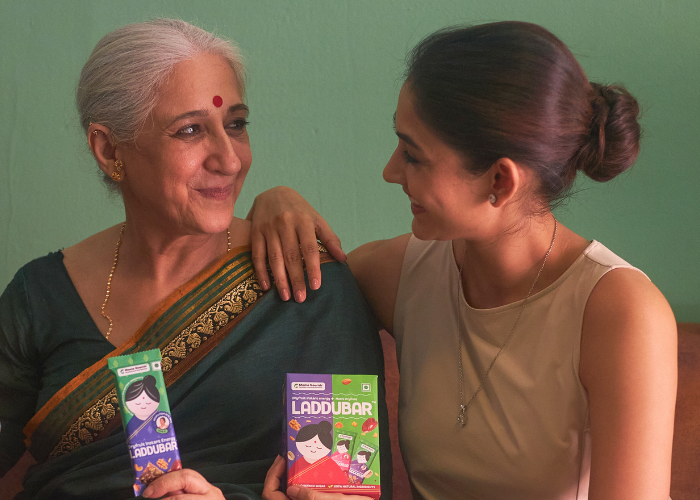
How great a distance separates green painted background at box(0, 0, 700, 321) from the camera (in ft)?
5.92

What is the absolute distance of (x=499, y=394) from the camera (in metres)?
1.28

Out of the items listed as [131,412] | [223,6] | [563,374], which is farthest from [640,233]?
[131,412]

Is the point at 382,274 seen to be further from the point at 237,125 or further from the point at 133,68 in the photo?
the point at 133,68

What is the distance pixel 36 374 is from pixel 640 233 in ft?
5.21

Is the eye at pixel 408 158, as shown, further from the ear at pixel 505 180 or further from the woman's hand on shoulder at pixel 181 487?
the woman's hand on shoulder at pixel 181 487

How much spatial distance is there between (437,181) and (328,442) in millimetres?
474

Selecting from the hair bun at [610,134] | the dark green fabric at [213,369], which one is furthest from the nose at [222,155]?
the hair bun at [610,134]

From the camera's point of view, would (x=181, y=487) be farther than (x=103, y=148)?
No

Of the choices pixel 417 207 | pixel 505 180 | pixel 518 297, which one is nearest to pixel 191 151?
pixel 417 207

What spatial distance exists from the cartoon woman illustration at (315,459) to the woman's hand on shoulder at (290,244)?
1.15 feet

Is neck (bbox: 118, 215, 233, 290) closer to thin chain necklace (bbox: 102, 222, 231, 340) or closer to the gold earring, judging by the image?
thin chain necklace (bbox: 102, 222, 231, 340)

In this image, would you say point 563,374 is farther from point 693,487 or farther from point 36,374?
point 36,374

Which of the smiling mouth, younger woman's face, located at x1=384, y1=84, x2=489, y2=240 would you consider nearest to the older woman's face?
the smiling mouth

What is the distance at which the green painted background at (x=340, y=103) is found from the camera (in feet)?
5.92
